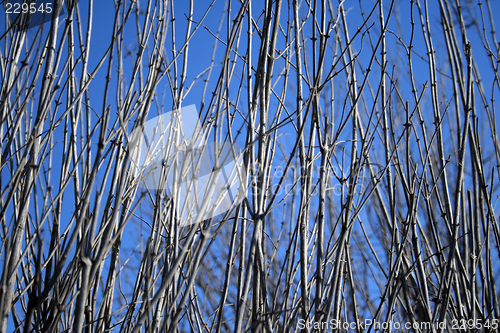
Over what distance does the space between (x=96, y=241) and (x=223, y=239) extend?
2556mm

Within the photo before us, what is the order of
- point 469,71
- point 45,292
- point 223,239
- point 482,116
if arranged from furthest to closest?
point 223,239 → point 482,116 → point 469,71 → point 45,292

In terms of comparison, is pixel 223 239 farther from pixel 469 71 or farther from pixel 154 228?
pixel 469 71

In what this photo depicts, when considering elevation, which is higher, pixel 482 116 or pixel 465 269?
pixel 482 116

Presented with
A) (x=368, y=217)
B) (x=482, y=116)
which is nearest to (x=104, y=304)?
(x=368, y=217)

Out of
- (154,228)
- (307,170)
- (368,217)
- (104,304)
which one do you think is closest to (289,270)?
(307,170)

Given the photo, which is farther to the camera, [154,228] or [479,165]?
[479,165]

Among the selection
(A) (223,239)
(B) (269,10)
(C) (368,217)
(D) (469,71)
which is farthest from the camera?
(A) (223,239)

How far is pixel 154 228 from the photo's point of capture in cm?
99

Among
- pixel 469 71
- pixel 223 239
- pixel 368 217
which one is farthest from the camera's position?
pixel 223 239

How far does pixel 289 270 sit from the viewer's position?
1.00m

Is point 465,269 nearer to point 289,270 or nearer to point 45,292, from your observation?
point 289,270

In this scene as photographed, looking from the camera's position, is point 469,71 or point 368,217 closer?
point 469,71

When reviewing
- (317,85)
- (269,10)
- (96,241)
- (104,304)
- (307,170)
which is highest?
(269,10)

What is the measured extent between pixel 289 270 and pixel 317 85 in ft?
1.58
